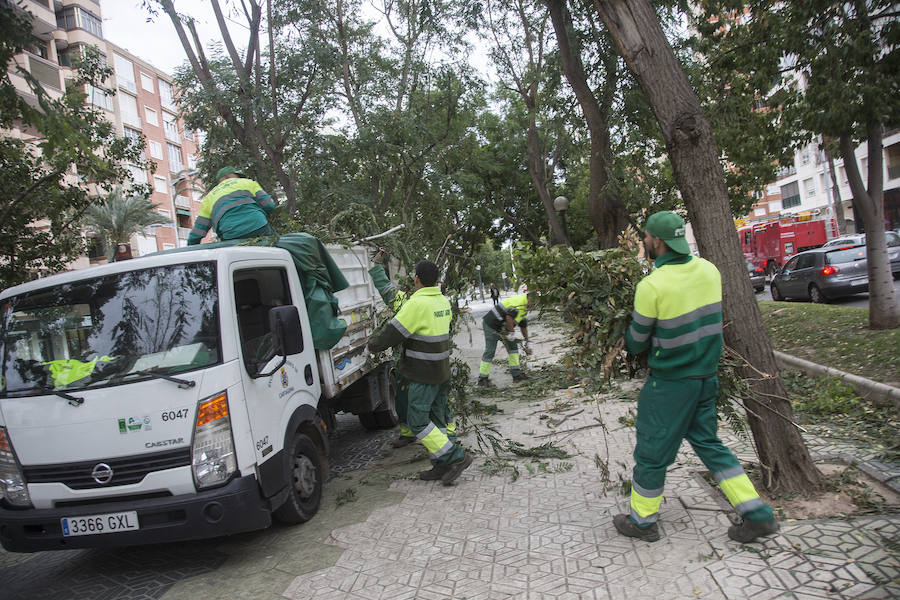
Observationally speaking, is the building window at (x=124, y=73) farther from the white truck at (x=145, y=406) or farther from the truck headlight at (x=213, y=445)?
the truck headlight at (x=213, y=445)

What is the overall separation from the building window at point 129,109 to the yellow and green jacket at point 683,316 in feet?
154

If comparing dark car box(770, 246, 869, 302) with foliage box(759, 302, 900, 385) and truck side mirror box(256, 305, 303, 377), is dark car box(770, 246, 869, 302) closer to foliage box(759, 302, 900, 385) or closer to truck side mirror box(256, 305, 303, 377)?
foliage box(759, 302, 900, 385)

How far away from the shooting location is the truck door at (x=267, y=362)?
164 inches

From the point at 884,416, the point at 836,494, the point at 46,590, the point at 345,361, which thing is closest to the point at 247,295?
the point at 345,361

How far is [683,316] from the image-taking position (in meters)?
3.62

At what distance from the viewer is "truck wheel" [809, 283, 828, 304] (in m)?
16.2

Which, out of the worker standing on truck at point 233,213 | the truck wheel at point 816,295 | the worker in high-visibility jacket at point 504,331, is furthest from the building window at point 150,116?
the worker standing on truck at point 233,213

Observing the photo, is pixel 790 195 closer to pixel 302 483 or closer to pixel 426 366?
pixel 426 366

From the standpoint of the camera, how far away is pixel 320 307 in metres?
5.45

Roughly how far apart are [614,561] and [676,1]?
11493 millimetres

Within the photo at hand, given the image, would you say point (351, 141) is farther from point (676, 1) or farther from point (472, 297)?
point (472, 297)

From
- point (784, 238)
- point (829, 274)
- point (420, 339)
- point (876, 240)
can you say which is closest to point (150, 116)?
point (784, 238)

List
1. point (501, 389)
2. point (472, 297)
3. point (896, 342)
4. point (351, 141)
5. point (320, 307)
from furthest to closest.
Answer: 1. point (351, 141)
2. point (501, 389)
3. point (896, 342)
4. point (472, 297)
5. point (320, 307)

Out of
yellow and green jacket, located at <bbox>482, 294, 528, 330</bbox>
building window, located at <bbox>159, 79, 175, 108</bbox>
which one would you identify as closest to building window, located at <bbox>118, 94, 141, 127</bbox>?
building window, located at <bbox>159, 79, 175, 108</bbox>
